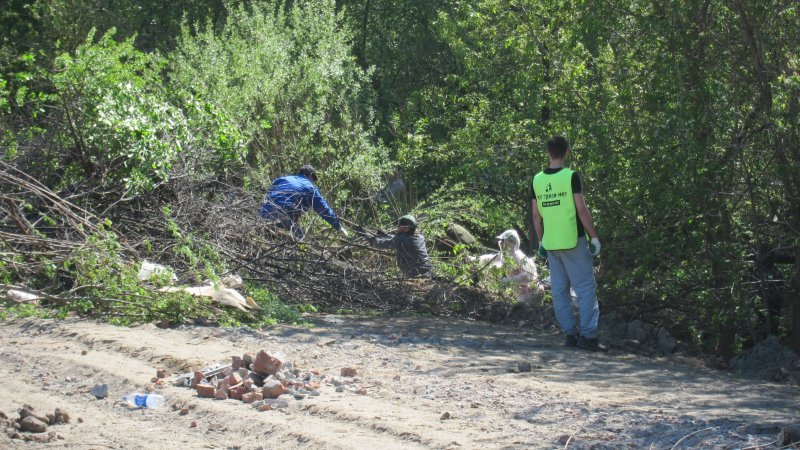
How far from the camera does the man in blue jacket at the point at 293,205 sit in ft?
42.4

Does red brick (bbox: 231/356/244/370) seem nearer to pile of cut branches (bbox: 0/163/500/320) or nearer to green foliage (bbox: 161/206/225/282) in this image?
pile of cut branches (bbox: 0/163/500/320)

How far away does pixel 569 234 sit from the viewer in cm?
1002

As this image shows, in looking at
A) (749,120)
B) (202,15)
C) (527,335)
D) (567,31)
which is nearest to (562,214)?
(527,335)

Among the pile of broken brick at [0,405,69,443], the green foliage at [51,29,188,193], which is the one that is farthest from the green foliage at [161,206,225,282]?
the pile of broken brick at [0,405,69,443]

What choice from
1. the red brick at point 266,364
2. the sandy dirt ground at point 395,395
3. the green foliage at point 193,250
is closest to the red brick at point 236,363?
the red brick at point 266,364

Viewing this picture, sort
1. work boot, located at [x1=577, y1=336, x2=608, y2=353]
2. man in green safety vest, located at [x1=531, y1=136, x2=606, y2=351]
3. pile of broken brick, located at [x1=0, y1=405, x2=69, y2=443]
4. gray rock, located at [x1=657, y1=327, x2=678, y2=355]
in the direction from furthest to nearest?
gray rock, located at [x1=657, y1=327, x2=678, y2=355] < work boot, located at [x1=577, y1=336, x2=608, y2=353] < man in green safety vest, located at [x1=531, y1=136, x2=606, y2=351] < pile of broken brick, located at [x1=0, y1=405, x2=69, y2=443]

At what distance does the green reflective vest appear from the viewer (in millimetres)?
9997

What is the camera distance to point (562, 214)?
1004cm

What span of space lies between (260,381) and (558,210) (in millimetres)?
3805

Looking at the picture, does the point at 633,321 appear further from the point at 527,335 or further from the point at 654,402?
the point at 654,402

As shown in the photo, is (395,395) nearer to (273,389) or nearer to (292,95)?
(273,389)

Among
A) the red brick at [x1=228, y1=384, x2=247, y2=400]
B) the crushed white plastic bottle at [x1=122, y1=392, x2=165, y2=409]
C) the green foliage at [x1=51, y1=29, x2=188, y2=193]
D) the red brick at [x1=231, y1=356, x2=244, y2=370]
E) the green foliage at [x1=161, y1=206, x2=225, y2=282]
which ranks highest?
the green foliage at [x1=51, y1=29, x2=188, y2=193]

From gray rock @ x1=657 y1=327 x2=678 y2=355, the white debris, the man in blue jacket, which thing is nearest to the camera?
the white debris

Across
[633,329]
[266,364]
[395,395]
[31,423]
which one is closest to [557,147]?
[633,329]
